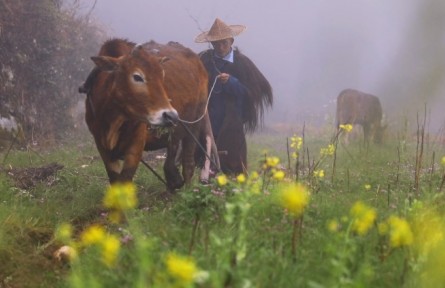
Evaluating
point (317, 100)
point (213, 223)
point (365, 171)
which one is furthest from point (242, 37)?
point (213, 223)

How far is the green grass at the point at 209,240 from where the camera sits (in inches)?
95.1

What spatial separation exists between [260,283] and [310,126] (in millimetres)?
22247

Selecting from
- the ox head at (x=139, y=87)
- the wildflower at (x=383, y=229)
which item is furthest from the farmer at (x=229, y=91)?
the wildflower at (x=383, y=229)

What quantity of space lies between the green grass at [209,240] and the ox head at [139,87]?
89 cm

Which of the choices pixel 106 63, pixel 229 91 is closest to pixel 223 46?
pixel 229 91

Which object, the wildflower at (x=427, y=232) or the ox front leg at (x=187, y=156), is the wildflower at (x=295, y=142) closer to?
the wildflower at (x=427, y=232)

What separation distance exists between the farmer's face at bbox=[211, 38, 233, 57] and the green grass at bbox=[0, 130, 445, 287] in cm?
218

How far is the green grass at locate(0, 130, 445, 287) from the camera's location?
7.93ft

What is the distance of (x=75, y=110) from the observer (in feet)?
49.7

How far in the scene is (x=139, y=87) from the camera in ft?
16.6

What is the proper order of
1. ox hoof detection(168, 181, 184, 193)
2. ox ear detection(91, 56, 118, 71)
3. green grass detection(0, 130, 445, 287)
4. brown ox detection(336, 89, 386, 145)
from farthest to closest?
brown ox detection(336, 89, 386, 145) → ox hoof detection(168, 181, 184, 193) → ox ear detection(91, 56, 118, 71) → green grass detection(0, 130, 445, 287)

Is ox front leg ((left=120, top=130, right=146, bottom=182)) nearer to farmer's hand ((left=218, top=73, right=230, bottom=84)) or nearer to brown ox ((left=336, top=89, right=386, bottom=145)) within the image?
farmer's hand ((left=218, top=73, right=230, bottom=84))

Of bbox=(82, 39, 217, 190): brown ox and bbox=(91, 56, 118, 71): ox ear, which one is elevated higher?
bbox=(91, 56, 118, 71): ox ear

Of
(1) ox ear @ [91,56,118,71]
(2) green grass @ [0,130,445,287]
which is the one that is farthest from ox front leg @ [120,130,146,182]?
(1) ox ear @ [91,56,118,71]
